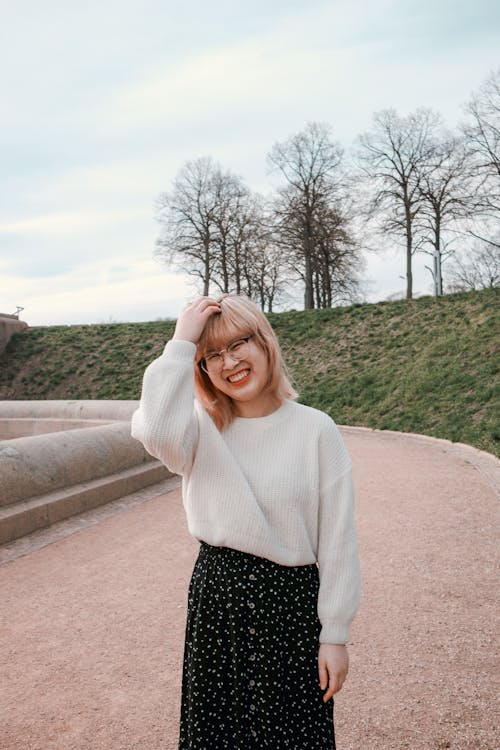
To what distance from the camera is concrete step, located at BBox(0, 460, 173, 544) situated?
19.0ft

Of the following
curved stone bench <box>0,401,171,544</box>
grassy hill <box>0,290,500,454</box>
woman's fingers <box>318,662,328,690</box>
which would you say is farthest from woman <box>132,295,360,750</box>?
grassy hill <box>0,290,500,454</box>

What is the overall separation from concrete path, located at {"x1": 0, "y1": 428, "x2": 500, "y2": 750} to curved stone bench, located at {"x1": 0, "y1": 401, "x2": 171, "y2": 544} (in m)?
0.22

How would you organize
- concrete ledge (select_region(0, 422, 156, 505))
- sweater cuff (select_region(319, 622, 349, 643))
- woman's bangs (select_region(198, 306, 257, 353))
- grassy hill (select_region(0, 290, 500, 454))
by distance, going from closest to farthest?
sweater cuff (select_region(319, 622, 349, 643)) < woman's bangs (select_region(198, 306, 257, 353)) < concrete ledge (select_region(0, 422, 156, 505)) < grassy hill (select_region(0, 290, 500, 454))

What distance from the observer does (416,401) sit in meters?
15.0

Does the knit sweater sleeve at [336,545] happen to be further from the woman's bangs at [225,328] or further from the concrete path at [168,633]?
the concrete path at [168,633]

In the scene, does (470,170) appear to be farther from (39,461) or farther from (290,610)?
(290,610)

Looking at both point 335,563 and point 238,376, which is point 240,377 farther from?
point 335,563

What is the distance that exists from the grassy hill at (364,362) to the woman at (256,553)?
30.7 feet

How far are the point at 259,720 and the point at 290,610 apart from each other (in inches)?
12.6

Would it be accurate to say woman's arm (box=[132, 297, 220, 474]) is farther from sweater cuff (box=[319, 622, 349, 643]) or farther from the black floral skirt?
sweater cuff (box=[319, 622, 349, 643])

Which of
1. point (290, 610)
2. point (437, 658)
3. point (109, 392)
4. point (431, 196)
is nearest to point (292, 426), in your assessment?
point (290, 610)

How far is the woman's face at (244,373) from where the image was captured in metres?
1.92

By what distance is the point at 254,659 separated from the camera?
5.96ft

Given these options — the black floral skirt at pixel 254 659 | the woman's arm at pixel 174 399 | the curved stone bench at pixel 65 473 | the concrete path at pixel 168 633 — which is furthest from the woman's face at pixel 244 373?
the curved stone bench at pixel 65 473
